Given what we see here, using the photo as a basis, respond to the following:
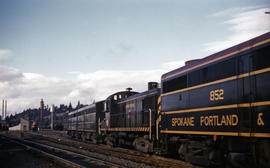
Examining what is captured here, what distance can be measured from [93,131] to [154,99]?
12739 millimetres

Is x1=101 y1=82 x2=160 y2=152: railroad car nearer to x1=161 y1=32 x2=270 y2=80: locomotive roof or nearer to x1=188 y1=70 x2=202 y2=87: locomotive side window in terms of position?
x1=161 y1=32 x2=270 y2=80: locomotive roof

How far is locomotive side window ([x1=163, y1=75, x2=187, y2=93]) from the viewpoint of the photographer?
11445 mm

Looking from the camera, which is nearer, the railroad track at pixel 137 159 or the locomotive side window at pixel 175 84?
the locomotive side window at pixel 175 84

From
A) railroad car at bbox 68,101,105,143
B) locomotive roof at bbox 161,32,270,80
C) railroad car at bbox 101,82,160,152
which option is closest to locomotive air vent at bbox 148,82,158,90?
railroad car at bbox 101,82,160,152

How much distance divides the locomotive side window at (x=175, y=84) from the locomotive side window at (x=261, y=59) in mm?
3941

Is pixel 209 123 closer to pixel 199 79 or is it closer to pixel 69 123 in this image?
pixel 199 79

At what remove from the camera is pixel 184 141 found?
11.1 m

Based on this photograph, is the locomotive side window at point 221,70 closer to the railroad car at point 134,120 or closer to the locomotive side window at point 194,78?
the locomotive side window at point 194,78

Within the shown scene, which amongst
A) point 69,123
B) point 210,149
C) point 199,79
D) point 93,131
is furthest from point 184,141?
point 69,123

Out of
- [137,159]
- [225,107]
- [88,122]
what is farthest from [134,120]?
[88,122]

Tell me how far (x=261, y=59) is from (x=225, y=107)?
6.28 feet

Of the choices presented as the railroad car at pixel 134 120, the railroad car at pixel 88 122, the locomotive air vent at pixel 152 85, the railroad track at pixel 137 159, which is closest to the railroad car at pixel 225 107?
the railroad track at pixel 137 159

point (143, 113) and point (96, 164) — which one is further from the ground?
point (143, 113)

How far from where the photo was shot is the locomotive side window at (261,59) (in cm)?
721
